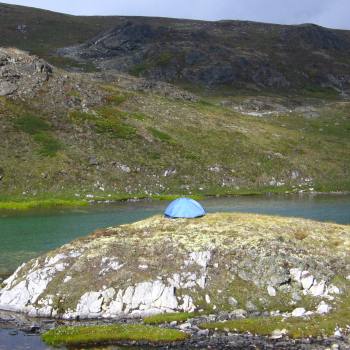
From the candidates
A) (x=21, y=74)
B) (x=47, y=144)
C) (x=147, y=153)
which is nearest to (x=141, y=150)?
(x=147, y=153)

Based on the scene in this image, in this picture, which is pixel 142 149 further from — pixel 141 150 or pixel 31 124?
pixel 31 124

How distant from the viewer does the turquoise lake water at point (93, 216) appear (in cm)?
5506

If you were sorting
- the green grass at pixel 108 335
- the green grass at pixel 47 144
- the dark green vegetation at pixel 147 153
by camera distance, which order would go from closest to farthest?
the green grass at pixel 108 335
the dark green vegetation at pixel 147 153
the green grass at pixel 47 144

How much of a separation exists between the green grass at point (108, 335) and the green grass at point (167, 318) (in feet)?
5.16

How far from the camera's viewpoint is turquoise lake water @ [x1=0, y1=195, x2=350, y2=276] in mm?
55062

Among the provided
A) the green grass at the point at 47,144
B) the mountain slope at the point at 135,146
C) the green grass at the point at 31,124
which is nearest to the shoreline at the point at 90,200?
the mountain slope at the point at 135,146

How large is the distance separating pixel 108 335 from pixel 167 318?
4030mm

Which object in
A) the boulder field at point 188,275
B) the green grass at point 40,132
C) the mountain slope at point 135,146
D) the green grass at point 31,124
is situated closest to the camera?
the boulder field at point 188,275

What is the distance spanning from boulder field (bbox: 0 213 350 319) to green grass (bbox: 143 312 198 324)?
0.89 metres

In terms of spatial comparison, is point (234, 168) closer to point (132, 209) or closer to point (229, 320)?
point (132, 209)

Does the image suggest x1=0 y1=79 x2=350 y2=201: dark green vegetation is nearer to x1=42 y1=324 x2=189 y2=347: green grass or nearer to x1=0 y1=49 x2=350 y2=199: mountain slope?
x1=0 y1=49 x2=350 y2=199: mountain slope

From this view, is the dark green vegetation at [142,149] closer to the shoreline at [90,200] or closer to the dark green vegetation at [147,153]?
the dark green vegetation at [147,153]

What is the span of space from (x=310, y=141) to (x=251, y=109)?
50390mm

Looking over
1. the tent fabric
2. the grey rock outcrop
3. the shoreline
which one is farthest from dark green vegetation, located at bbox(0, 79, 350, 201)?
the tent fabric
